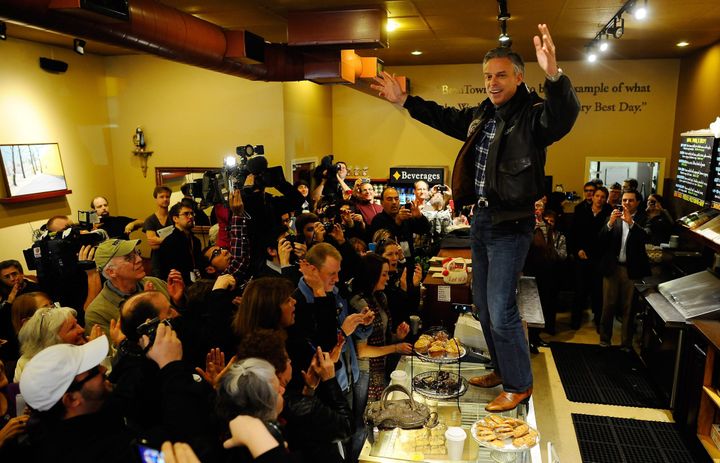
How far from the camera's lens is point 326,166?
265 inches

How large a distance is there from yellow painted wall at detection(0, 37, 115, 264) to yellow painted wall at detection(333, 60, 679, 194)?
3.78 m

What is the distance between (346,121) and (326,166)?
9.29 feet

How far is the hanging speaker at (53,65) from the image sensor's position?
19.7 ft

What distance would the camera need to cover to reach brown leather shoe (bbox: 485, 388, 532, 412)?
97.3 inches

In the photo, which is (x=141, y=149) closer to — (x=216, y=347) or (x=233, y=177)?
(x=233, y=177)

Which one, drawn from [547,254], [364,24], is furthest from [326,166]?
[547,254]

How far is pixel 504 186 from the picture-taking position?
89.8 inches

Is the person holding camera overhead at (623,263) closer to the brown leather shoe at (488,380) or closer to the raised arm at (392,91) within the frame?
the brown leather shoe at (488,380)

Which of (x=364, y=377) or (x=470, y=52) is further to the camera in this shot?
(x=470, y=52)

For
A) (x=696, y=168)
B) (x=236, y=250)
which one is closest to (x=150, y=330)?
(x=236, y=250)

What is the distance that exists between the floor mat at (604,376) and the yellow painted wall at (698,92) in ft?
10.1

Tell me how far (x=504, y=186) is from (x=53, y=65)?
19.0 feet

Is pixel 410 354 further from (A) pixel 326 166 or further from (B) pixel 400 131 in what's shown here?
(B) pixel 400 131

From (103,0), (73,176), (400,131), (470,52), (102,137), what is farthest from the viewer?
(400,131)
